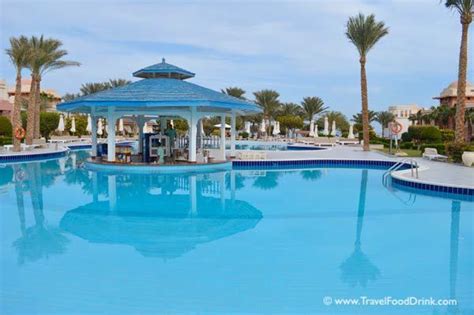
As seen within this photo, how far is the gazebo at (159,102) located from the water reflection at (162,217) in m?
4.46

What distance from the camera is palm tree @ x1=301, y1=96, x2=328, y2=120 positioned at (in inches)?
1991

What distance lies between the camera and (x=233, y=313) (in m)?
4.99

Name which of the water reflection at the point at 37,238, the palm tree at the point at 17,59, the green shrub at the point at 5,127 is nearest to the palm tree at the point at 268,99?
the green shrub at the point at 5,127

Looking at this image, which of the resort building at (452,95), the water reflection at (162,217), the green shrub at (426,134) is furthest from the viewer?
the resort building at (452,95)

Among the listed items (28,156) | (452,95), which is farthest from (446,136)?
(28,156)

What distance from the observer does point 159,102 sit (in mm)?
17703

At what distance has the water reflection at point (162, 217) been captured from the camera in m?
7.87

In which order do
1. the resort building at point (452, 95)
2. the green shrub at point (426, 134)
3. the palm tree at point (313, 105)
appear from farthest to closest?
the resort building at point (452, 95), the palm tree at point (313, 105), the green shrub at point (426, 134)

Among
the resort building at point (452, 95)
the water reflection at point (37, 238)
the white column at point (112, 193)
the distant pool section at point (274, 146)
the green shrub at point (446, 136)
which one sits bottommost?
the water reflection at point (37, 238)

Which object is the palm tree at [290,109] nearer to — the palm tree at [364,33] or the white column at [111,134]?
the palm tree at [364,33]

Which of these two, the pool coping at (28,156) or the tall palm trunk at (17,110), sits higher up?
the tall palm trunk at (17,110)

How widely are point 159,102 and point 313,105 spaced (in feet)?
115

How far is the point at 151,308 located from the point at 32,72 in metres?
26.5

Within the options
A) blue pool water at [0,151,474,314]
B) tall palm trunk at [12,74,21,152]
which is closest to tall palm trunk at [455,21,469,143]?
blue pool water at [0,151,474,314]
